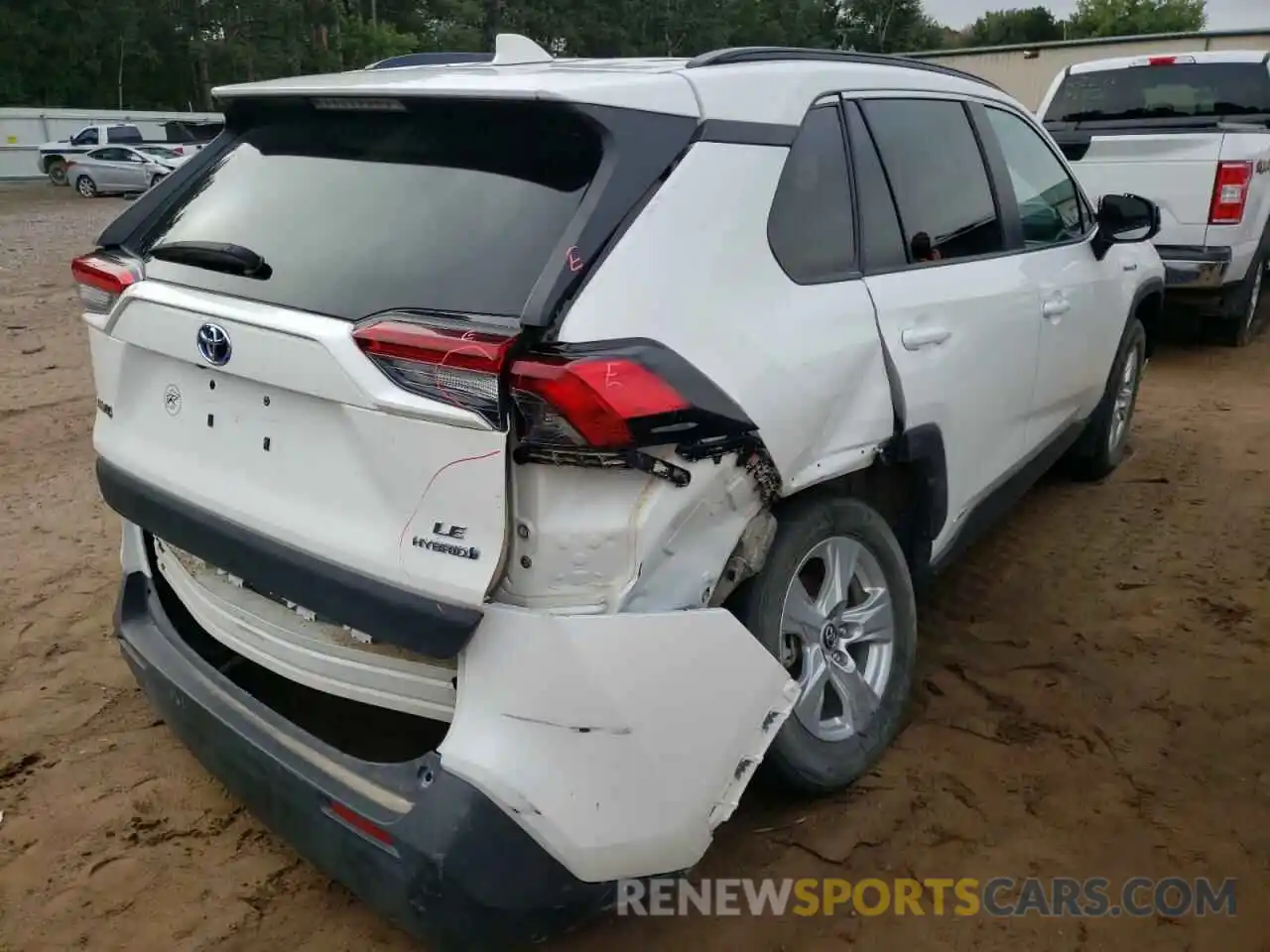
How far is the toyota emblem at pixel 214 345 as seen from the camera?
2.26 meters

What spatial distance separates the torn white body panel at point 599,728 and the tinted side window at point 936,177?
1524mm

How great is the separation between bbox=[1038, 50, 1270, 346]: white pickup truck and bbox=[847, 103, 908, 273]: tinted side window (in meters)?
4.98

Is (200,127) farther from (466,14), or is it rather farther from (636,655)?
(636,655)

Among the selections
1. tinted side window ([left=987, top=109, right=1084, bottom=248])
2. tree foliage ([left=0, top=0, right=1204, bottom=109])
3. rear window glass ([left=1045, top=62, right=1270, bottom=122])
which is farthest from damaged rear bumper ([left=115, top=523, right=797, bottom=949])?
tree foliage ([left=0, top=0, right=1204, bottom=109])

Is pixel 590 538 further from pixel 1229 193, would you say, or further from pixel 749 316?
pixel 1229 193

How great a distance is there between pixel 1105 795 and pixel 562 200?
7.14ft

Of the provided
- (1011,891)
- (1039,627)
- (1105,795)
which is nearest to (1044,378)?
(1039,627)

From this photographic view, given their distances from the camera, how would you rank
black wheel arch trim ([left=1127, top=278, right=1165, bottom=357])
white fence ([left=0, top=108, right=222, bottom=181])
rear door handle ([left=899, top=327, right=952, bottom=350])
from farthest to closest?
1. white fence ([left=0, top=108, right=222, bottom=181])
2. black wheel arch trim ([left=1127, top=278, right=1165, bottom=357])
3. rear door handle ([left=899, top=327, right=952, bottom=350])

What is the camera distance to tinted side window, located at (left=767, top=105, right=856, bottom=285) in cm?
246

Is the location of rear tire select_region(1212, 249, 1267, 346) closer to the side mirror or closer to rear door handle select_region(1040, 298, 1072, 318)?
the side mirror

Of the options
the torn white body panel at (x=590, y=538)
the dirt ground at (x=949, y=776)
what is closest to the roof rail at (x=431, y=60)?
the torn white body panel at (x=590, y=538)

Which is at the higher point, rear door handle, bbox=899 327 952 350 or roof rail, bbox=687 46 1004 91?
roof rail, bbox=687 46 1004 91

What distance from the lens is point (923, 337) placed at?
9.36 ft

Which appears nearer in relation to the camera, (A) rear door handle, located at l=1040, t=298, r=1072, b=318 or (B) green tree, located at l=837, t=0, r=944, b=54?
(A) rear door handle, located at l=1040, t=298, r=1072, b=318
